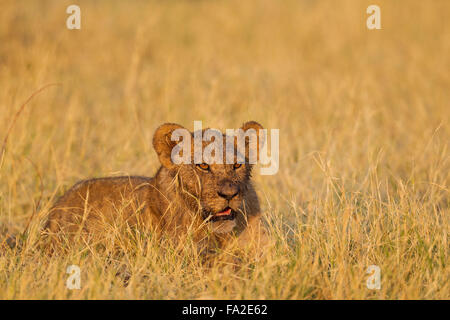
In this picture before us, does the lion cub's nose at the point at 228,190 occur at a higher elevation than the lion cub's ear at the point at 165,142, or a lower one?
lower

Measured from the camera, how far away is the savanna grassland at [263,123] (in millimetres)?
4555

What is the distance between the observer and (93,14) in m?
15.6

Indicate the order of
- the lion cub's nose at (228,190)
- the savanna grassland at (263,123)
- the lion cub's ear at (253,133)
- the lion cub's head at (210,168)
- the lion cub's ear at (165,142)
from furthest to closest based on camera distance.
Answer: the lion cub's ear at (253,133), the lion cub's ear at (165,142), the lion cub's head at (210,168), the lion cub's nose at (228,190), the savanna grassland at (263,123)

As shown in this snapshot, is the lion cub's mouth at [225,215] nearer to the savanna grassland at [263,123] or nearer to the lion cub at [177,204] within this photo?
the lion cub at [177,204]

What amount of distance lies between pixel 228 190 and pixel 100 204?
1.57 metres

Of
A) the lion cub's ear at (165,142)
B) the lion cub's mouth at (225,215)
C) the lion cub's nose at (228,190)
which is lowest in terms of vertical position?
the lion cub's mouth at (225,215)

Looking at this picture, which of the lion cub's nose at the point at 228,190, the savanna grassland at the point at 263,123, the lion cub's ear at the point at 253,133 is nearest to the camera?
the savanna grassland at the point at 263,123

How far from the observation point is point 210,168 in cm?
502

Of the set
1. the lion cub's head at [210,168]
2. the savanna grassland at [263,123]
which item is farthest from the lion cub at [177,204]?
the savanna grassland at [263,123]

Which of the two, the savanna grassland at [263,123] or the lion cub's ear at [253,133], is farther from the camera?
the lion cub's ear at [253,133]

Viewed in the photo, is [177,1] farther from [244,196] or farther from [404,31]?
[244,196]

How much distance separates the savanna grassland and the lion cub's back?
0.60ft

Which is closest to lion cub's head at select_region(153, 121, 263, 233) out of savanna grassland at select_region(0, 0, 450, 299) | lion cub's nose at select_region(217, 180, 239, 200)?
lion cub's nose at select_region(217, 180, 239, 200)

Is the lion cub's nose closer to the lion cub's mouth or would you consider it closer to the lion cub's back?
the lion cub's mouth
